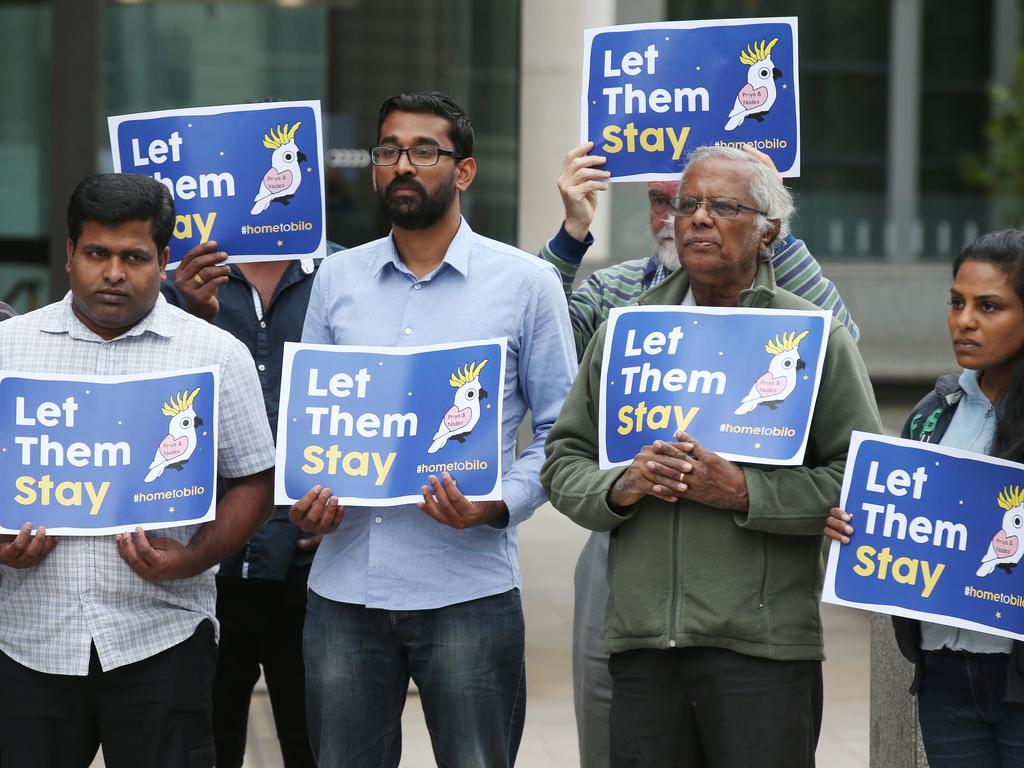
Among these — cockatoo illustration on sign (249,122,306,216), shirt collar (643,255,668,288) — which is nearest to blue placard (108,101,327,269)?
cockatoo illustration on sign (249,122,306,216)

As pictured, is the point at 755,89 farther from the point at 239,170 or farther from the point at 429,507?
the point at 429,507

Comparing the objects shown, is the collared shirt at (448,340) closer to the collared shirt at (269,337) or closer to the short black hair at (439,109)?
the short black hair at (439,109)

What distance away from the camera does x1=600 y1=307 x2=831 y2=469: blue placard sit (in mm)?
3705

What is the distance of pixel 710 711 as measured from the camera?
3.67 m

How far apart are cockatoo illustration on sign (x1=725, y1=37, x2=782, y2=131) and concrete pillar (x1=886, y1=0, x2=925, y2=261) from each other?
685 inches

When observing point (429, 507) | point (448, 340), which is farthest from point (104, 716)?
point (448, 340)

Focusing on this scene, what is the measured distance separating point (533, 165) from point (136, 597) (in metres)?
7.68

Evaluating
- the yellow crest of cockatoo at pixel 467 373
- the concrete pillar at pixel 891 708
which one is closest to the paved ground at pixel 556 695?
the concrete pillar at pixel 891 708

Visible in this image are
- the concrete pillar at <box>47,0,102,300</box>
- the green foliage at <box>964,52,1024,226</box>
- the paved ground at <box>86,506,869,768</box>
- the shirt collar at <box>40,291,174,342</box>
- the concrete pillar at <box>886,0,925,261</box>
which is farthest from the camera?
the concrete pillar at <box>886,0,925,261</box>

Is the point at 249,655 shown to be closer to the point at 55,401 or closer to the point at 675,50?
the point at 55,401

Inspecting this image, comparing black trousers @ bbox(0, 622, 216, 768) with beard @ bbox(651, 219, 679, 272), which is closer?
black trousers @ bbox(0, 622, 216, 768)

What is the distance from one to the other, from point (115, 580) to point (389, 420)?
0.76 metres

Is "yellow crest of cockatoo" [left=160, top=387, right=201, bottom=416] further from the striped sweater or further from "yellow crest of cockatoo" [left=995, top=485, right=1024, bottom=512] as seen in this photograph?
"yellow crest of cockatoo" [left=995, top=485, right=1024, bottom=512]

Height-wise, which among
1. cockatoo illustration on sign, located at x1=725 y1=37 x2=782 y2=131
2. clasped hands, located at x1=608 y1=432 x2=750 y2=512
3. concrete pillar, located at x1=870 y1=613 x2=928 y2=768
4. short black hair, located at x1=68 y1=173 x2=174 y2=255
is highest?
cockatoo illustration on sign, located at x1=725 y1=37 x2=782 y2=131
